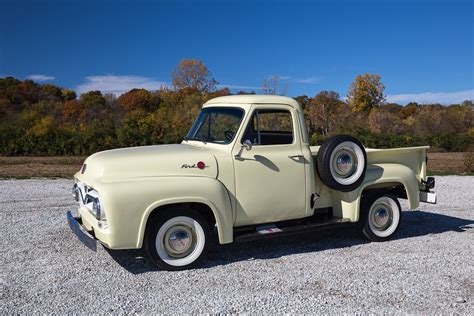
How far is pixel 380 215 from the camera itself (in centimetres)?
675

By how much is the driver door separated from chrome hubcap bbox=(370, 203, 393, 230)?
134cm

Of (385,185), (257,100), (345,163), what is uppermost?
(257,100)

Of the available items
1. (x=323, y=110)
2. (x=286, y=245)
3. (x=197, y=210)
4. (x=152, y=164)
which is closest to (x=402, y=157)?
(x=286, y=245)

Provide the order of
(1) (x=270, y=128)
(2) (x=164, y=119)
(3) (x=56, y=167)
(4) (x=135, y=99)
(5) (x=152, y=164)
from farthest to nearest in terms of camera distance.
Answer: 1. (4) (x=135, y=99)
2. (2) (x=164, y=119)
3. (3) (x=56, y=167)
4. (1) (x=270, y=128)
5. (5) (x=152, y=164)

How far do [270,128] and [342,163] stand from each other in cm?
111

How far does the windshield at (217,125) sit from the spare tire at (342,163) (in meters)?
1.22

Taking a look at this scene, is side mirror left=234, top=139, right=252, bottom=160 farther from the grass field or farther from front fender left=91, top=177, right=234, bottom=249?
the grass field

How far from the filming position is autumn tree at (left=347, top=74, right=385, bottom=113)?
209 feet

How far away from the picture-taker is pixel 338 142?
237 inches

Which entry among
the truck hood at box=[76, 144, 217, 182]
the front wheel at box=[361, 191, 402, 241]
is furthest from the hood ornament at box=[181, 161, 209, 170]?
the front wheel at box=[361, 191, 402, 241]

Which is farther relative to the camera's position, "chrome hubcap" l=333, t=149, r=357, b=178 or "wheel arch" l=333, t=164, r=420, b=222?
"wheel arch" l=333, t=164, r=420, b=222

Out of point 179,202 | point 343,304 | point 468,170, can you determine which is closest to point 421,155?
point 343,304

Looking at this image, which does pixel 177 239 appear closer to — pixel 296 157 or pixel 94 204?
pixel 94 204

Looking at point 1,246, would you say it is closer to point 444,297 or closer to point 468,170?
point 444,297
